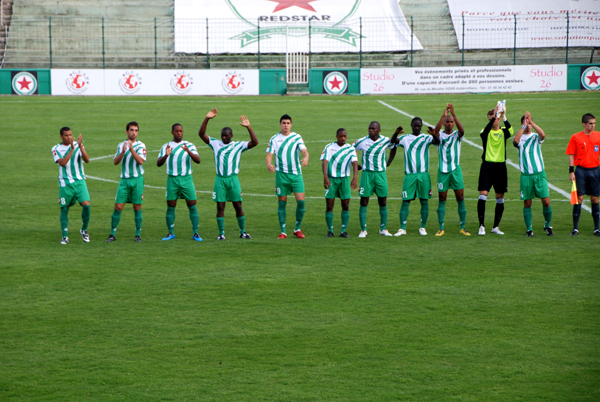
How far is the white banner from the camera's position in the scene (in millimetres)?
41812

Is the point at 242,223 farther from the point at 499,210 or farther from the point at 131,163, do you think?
the point at 499,210

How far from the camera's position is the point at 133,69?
36562mm

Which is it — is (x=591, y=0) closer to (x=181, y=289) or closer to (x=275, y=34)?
(x=275, y=34)

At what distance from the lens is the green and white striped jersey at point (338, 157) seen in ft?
41.2

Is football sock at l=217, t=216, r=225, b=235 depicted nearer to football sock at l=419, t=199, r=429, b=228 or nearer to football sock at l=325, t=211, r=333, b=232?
football sock at l=325, t=211, r=333, b=232

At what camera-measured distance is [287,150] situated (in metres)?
12.5

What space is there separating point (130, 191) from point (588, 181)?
8.26 metres

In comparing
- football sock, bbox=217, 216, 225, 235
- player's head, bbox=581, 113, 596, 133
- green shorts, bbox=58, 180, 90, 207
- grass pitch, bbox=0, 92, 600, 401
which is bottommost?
grass pitch, bbox=0, 92, 600, 401

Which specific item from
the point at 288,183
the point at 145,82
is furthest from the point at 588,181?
the point at 145,82

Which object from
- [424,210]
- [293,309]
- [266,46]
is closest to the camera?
[293,309]

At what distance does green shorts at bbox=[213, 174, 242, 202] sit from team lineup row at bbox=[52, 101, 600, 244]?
0.02m

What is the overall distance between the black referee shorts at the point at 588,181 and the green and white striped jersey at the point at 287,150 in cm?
508

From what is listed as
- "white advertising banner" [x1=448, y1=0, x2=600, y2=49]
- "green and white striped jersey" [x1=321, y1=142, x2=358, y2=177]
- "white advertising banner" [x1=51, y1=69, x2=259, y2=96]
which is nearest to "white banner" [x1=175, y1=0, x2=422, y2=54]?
"white advertising banner" [x1=448, y1=0, x2=600, y2=49]

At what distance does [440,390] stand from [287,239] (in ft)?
20.6
